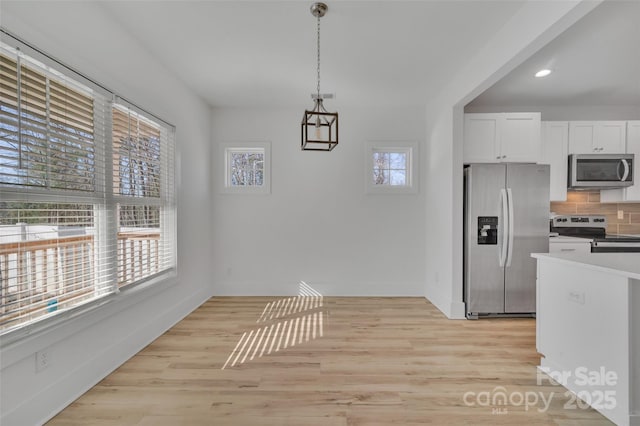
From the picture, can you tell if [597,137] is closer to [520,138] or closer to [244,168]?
[520,138]

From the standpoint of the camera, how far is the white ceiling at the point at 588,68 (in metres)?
2.31

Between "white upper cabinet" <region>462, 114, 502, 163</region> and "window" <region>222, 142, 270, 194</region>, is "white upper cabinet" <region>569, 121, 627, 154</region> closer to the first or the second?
"white upper cabinet" <region>462, 114, 502, 163</region>

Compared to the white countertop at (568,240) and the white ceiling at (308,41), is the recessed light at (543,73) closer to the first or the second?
the white ceiling at (308,41)

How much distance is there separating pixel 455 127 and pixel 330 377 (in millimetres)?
2935

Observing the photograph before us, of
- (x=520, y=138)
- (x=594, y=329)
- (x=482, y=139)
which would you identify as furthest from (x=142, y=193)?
(x=520, y=138)

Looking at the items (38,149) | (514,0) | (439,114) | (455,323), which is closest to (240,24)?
(38,149)

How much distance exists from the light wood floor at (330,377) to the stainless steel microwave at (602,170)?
6.29 feet

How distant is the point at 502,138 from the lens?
355 cm

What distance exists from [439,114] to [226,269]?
3609 millimetres

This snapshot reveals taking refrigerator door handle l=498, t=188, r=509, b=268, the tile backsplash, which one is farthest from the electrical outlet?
the tile backsplash

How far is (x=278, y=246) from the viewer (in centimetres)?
436

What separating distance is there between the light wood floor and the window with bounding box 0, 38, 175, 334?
0.76m

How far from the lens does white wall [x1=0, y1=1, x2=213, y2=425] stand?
163 cm

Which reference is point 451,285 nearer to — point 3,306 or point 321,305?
point 321,305
